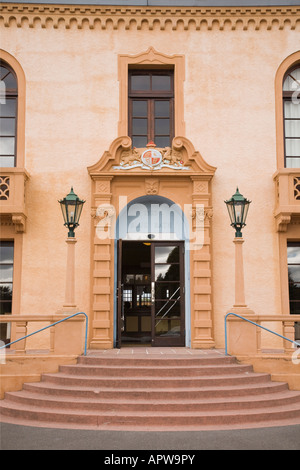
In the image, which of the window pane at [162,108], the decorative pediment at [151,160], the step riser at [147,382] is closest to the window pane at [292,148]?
the decorative pediment at [151,160]

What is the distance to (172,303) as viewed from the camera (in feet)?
38.1

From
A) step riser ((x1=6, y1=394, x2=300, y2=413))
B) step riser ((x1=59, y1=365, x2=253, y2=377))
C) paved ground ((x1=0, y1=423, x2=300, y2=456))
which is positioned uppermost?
step riser ((x1=59, y1=365, x2=253, y2=377))

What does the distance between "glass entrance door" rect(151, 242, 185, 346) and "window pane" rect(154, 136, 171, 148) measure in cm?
268

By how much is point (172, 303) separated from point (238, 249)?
265 cm

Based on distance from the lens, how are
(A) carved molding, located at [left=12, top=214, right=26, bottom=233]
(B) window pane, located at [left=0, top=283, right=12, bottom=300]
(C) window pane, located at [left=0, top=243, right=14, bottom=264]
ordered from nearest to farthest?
(A) carved molding, located at [left=12, top=214, right=26, bottom=233]
(B) window pane, located at [left=0, top=283, right=12, bottom=300]
(C) window pane, located at [left=0, top=243, right=14, bottom=264]

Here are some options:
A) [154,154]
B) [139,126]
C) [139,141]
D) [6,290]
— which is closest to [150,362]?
[6,290]

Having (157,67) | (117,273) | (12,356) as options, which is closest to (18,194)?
(117,273)

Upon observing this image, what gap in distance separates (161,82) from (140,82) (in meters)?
0.58

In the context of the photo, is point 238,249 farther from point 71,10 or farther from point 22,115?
point 71,10

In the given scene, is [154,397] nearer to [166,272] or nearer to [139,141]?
[166,272]

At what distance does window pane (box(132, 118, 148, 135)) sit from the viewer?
1237cm

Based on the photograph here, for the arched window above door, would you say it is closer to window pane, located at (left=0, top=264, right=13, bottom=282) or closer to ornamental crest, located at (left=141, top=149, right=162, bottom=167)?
window pane, located at (left=0, top=264, right=13, bottom=282)

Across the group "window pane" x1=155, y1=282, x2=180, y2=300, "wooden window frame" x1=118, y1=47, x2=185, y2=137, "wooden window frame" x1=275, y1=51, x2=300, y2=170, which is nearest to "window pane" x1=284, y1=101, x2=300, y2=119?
"wooden window frame" x1=275, y1=51, x2=300, y2=170

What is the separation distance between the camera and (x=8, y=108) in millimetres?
12305
